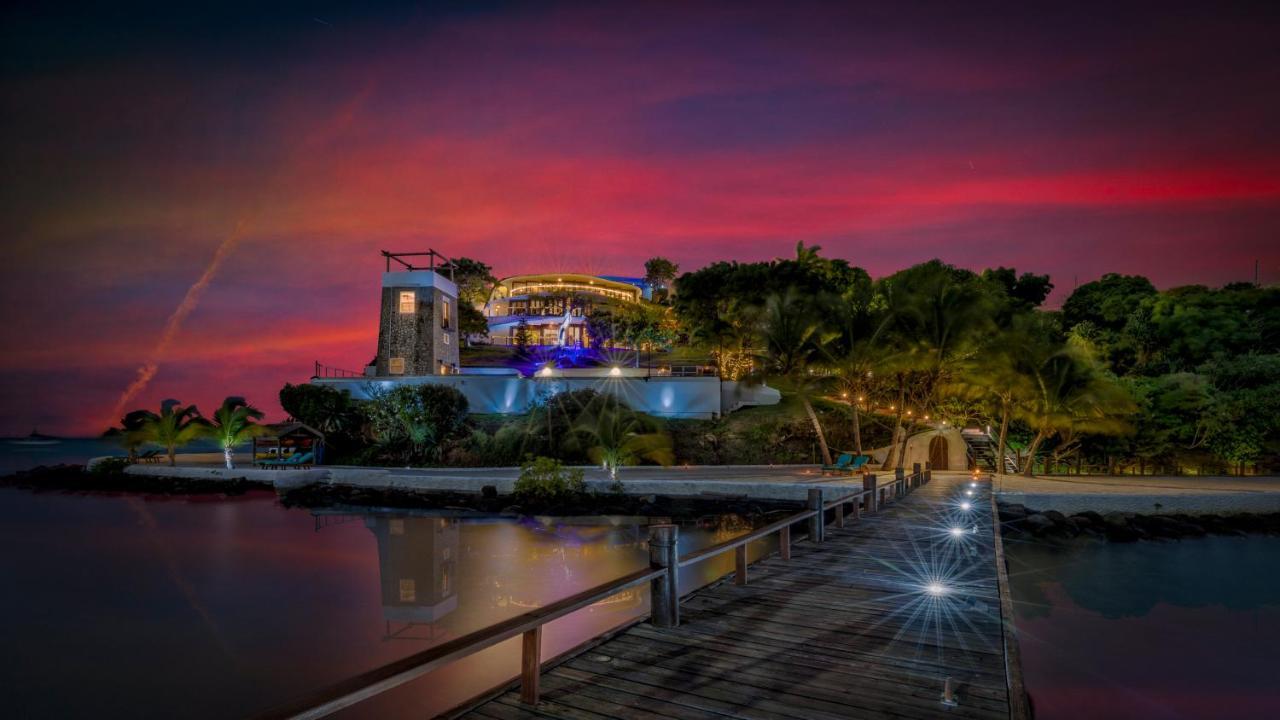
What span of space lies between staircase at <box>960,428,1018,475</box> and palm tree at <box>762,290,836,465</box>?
27.6 ft

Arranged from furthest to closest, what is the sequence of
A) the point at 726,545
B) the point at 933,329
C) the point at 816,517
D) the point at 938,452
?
the point at 938,452
the point at 933,329
the point at 816,517
the point at 726,545

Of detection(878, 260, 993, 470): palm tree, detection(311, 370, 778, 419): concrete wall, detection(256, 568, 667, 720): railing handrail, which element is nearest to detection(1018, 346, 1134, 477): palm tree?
detection(878, 260, 993, 470): palm tree

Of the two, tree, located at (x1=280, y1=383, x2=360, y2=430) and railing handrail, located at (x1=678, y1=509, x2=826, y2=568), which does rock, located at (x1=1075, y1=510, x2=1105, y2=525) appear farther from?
tree, located at (x1=280, y1=383, x2=360, y2=430)

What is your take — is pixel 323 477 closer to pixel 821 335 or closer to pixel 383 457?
pixel 383 457

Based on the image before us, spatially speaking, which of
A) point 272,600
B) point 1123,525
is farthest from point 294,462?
point 1123,525

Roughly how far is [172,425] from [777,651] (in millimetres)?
33856

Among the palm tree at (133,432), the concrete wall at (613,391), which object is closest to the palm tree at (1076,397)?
the concrete wall at (613,391)

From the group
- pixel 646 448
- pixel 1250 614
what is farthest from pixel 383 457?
pixel 1250 614

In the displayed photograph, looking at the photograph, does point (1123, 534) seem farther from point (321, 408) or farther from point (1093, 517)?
point (321, 408)

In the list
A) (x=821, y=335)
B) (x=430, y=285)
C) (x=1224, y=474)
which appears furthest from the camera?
(x=430, y=285)

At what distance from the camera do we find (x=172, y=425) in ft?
101

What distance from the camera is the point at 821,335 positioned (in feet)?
75.6

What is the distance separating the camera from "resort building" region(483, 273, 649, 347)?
66375mm

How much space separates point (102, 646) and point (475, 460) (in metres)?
17.1
